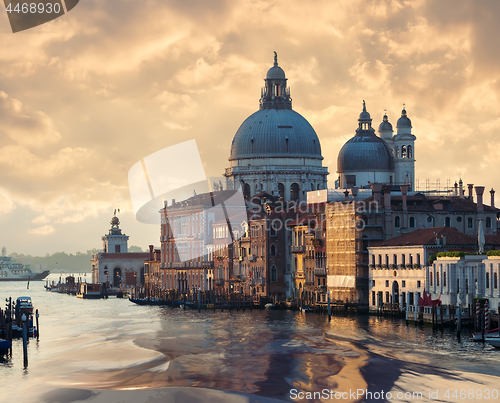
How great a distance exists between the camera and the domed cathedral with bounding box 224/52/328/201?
115250 mm

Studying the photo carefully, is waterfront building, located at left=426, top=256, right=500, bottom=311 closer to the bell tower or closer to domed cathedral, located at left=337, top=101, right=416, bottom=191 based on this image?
domed cathedral, located at left=337, top=101, right=416, bottom=191

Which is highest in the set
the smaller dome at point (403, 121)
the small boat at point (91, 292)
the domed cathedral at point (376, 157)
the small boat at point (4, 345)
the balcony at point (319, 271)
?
the smaller dome at point (403, 121)

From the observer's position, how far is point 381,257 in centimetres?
7044

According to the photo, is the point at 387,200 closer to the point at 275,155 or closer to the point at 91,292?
the point at 275,155

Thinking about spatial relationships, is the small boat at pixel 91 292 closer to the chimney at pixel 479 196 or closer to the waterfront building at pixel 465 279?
the chimney at pixel 479 196

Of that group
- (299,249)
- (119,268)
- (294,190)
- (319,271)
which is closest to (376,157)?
(294,190)

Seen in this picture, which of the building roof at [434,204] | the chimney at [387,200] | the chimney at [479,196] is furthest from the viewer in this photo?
the chimney at [479,196]

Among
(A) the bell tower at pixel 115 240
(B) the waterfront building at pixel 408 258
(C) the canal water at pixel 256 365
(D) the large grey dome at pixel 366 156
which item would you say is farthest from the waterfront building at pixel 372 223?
(A) the bell tower at pixel 115 240

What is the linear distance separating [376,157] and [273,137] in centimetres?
1208

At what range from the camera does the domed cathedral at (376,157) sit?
10950cm

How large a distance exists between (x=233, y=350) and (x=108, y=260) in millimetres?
107531

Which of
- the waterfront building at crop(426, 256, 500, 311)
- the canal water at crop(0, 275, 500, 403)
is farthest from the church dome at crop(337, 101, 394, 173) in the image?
the waterfront building at crop(426, 256, 500, 311)

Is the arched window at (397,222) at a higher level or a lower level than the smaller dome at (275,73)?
lower

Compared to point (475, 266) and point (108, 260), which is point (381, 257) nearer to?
point (475, 266)
